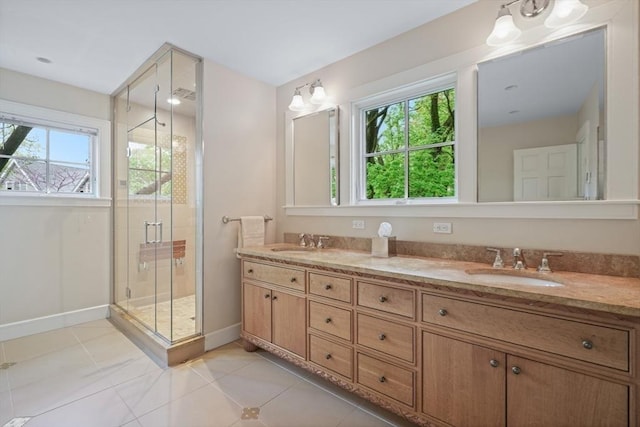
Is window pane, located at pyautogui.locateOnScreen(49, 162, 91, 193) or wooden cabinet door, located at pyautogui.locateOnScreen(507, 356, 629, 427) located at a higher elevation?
window pane, located at pyautogui.locateOnScreen(49, 162, 91, 193)

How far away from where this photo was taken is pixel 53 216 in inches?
115

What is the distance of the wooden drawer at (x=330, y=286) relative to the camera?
5.87 feet

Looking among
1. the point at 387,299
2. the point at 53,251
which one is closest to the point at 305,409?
the point at 387,299

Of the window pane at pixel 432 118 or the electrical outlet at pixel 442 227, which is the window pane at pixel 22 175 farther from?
the electrical outlet at pixel 442 227

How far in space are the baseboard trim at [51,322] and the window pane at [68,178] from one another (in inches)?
50.1

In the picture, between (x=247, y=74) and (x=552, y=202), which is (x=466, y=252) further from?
(x=247, y=74)

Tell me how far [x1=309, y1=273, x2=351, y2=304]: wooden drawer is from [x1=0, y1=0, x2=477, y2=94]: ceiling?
1.77 metres

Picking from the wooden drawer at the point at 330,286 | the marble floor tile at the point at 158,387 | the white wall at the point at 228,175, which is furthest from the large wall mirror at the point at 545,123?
the marble floor tile at the point at 158,387

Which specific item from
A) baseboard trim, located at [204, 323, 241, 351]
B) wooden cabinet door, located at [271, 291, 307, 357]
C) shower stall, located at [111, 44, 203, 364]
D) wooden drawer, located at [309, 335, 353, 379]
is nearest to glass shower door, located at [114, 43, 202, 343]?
shower stall, located at [111, 44, 203, 364]

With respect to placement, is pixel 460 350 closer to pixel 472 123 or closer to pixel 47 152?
pixel 472 123

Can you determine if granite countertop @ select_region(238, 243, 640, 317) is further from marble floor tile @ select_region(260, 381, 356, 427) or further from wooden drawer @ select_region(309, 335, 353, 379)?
marble floor tile @ select_region(260, 381, 356, 427)

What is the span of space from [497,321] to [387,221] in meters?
1.12

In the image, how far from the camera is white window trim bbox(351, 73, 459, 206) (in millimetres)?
2041

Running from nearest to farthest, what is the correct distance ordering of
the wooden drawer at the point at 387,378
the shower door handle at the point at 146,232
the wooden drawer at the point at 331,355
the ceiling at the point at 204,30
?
the wooden drawer at the point at 387,378
the wooden drawer at the point at 331,355
the ceiling at the point at 204,30
the shower door handle at the point at 146,232
